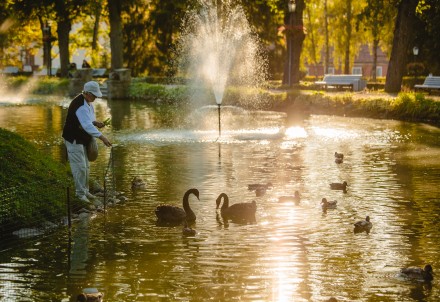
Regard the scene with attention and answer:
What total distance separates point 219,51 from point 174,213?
102 feet

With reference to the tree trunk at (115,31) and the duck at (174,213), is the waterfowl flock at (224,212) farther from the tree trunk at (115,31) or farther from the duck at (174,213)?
the tree trunk at (115,31)

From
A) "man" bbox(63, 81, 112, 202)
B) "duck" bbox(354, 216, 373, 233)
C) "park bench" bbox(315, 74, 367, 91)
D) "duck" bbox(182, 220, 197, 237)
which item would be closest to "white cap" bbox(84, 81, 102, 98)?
"man" bbox(63, 81, 112, 202)

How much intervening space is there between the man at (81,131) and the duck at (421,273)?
5.67 metres

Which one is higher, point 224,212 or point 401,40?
point 401,40

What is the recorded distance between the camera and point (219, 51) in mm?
43281

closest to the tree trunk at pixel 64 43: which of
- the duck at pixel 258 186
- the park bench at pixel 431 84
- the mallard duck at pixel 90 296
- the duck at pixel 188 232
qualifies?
the park bench at pixel 431 84

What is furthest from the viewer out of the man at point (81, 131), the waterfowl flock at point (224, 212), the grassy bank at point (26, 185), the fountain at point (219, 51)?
the fountain at point (219, 51)

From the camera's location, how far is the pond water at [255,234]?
9.46 meters

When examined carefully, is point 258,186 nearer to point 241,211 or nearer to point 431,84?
point 241,211

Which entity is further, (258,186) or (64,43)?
(64,43)

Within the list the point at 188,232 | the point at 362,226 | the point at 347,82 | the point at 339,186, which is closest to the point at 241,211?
the point at 188,232

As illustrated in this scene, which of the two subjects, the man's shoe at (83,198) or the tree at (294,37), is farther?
the tree at (294,37)

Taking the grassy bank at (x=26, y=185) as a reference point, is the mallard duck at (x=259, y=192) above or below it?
below

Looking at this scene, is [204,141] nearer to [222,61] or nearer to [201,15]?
[222,61]
